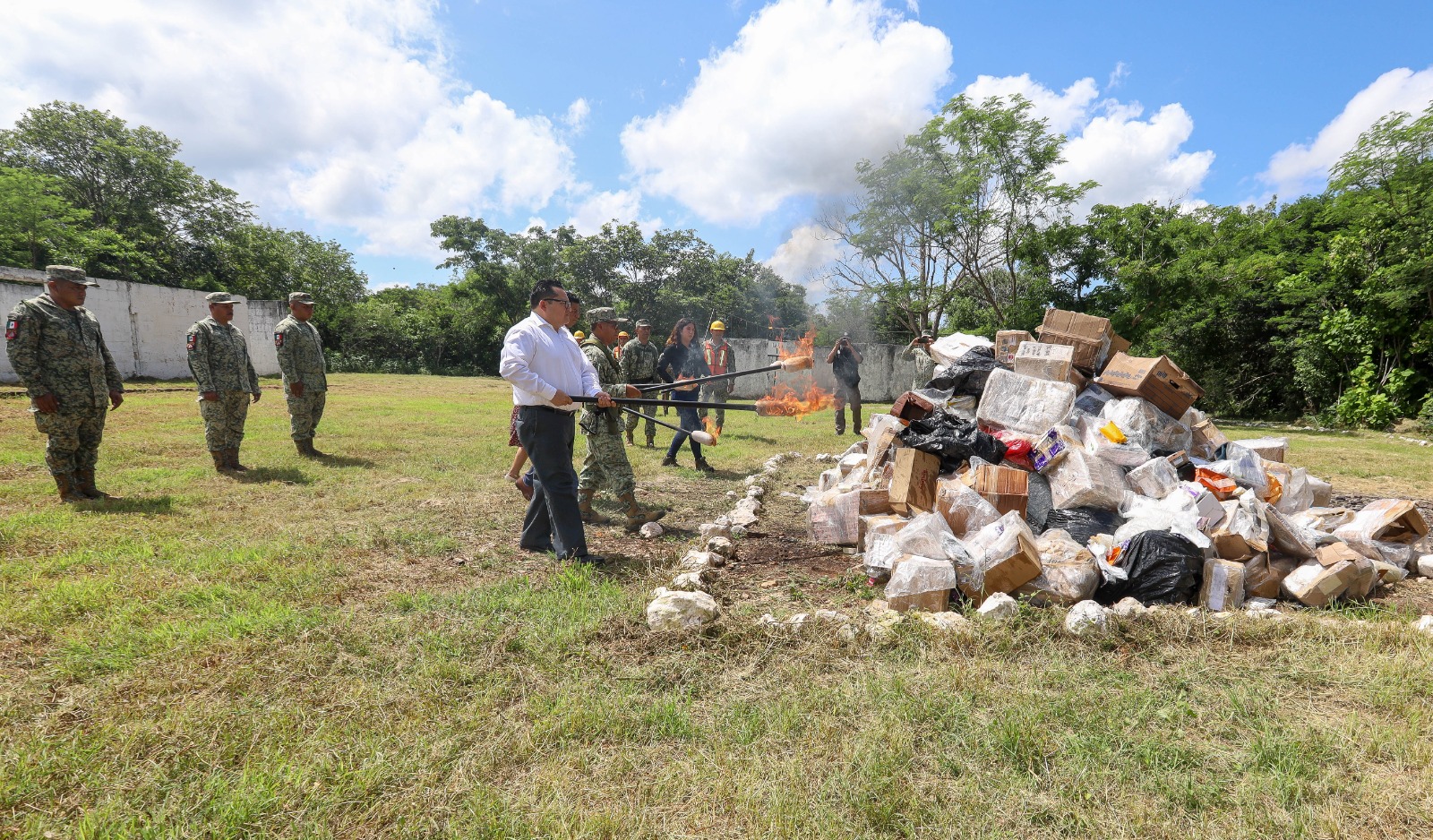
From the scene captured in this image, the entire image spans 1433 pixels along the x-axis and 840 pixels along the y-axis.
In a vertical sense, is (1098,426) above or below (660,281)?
below

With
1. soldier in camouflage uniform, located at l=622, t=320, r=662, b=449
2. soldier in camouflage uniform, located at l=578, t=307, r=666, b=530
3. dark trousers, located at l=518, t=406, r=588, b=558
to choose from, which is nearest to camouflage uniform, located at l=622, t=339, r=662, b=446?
soldier in camouflage uniform, located at l=622, t=320, r=662, b=449

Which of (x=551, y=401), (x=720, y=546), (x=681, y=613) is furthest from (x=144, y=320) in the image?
(x=681, y=613)

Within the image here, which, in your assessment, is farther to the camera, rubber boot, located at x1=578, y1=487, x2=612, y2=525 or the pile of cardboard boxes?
rubber boot, located at x1=578, y1=487, x2=612, y2=525

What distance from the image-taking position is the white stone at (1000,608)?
313cm

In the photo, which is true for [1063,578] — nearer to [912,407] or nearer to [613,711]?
[912,407]

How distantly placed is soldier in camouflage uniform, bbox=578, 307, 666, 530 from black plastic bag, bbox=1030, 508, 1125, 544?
10.2 feet

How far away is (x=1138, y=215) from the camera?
17219 mm

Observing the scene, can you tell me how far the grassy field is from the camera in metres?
1.84

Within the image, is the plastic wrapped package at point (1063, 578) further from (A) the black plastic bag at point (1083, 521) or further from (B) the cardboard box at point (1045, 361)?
(B) the cardboard box at point (1045, 361)

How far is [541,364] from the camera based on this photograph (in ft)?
13.2

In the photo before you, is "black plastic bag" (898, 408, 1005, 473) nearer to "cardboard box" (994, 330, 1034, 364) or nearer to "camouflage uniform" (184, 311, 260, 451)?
"cardboard box" (994, 330, 1034, 364)

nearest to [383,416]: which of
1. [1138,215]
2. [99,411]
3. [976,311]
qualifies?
[99,411]

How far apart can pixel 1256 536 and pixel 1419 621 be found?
30.3 inches

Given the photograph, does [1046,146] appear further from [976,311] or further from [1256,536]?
[1256,536]
